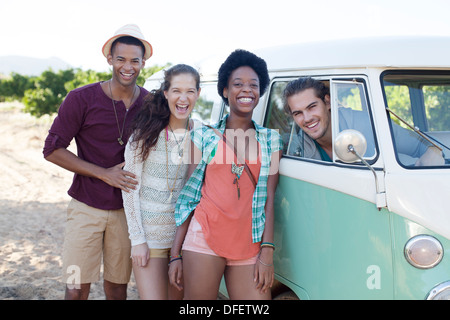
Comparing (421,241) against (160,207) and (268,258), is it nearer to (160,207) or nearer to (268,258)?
(268,258)

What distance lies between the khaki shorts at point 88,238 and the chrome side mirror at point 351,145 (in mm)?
1759

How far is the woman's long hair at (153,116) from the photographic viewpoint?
2.89m

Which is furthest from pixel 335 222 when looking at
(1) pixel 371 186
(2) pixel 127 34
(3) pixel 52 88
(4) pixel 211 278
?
(3) pixel 52 88

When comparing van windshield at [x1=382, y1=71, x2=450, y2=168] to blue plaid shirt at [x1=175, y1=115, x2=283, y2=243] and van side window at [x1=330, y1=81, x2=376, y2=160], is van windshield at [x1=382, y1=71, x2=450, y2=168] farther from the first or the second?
blue plaid shirt at [x1=175, y1=115, x2=283, y2=243]

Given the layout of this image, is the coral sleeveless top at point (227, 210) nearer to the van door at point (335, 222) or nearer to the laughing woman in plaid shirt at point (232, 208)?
the laughing woman in plaid shirt at point (232, 208)

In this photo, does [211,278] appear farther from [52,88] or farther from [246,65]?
[52,88]

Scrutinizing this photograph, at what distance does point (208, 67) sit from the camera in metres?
4.18

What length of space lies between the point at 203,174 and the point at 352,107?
104 centimetres

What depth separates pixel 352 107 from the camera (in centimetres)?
Answer: 268

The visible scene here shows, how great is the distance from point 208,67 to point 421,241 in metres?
2.61

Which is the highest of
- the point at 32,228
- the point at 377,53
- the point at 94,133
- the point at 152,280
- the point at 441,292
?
the point at 377,53

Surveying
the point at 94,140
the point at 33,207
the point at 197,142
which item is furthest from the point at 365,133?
the point at 33,207

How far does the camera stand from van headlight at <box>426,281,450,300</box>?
2.20 meters

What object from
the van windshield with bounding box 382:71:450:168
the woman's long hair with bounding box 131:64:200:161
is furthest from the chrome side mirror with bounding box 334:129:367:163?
the woman's long hair with bounding box 131:64:200:161
